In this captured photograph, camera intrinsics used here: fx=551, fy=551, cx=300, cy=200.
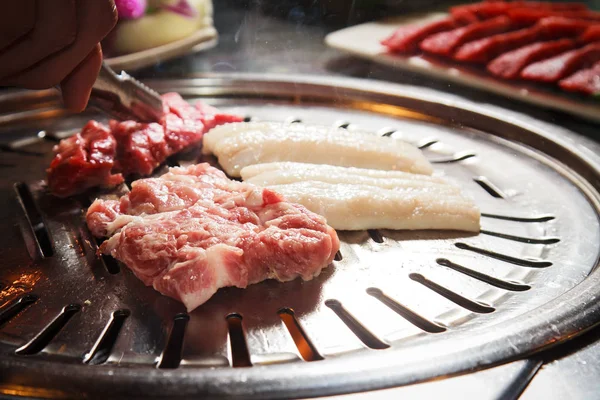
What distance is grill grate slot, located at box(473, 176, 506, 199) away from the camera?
237cm

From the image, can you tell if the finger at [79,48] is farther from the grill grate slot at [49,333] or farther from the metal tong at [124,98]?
the grill grate slot at [49,333]

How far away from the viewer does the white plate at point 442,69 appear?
3246 millimetres

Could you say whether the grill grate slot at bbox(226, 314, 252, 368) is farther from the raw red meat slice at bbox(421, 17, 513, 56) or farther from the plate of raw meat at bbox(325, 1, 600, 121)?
the raw red meat slice at bbox(421, 17, 513, 56)

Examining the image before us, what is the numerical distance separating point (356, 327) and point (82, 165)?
1.29 meters

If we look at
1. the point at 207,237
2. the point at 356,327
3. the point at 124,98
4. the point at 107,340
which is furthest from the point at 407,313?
the point at 124,98

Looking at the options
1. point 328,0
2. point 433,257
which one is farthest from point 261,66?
point 433,257

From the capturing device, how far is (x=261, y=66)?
3781 millimetres

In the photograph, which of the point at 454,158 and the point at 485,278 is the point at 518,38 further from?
the point at 485,278

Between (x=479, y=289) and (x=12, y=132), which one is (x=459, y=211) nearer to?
(x=479, y=289)

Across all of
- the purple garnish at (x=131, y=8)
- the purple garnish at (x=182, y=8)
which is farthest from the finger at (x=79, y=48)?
the purple garnish at (x=182, y=8)

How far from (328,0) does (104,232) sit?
3.11 metres

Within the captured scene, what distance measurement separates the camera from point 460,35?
4.00 m

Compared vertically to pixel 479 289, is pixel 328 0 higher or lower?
higher

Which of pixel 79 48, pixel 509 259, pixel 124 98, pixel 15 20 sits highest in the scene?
pixel 15 20
